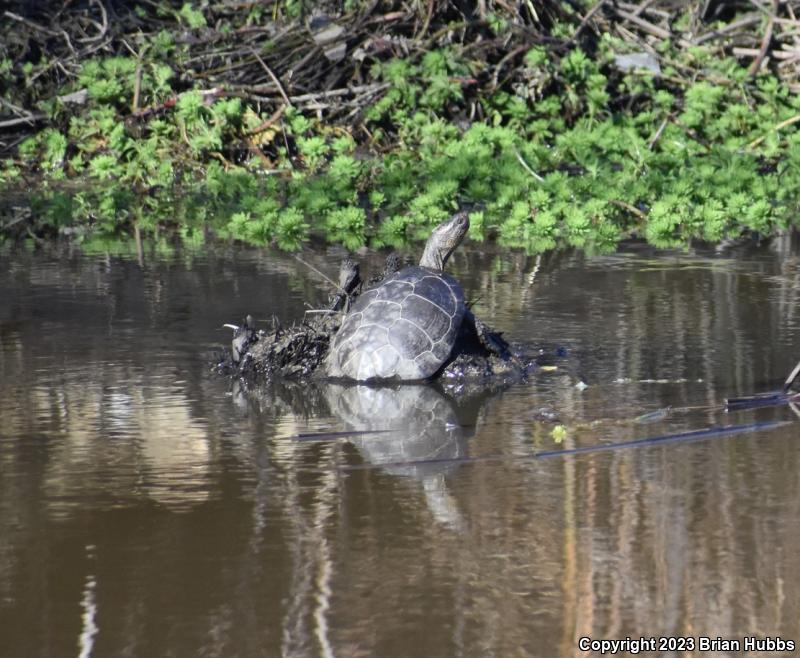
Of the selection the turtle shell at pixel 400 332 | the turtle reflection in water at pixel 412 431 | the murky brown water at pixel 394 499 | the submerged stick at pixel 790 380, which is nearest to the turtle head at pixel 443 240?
the murky brown water at pixel 394 499

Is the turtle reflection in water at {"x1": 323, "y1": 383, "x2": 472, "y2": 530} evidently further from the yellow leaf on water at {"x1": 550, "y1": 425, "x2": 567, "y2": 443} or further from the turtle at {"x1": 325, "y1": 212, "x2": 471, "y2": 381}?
the yellow leaf on water at {"x1": 550, "y1": 425, "x2": 567, "y2": 443}

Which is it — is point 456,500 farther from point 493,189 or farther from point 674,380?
point 493,189

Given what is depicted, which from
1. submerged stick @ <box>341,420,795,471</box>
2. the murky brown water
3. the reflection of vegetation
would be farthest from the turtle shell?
the reflection of vegetation

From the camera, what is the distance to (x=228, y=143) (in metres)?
13.9

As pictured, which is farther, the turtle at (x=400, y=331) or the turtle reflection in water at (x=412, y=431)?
the turtle at (x=400, y=331)

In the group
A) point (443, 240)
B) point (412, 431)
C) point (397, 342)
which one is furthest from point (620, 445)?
point (443, 240)

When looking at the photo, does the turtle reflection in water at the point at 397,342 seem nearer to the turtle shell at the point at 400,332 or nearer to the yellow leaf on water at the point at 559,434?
the turtle shell at the point at 400,332

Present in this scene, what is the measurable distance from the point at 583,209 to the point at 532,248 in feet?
3.48

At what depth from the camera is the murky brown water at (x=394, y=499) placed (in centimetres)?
403

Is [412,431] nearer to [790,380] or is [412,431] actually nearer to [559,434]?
[559,434]

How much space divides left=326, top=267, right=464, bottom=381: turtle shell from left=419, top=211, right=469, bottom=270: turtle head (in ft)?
2.94

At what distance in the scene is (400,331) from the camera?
6656 millimetres

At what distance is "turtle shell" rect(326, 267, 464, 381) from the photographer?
662cm

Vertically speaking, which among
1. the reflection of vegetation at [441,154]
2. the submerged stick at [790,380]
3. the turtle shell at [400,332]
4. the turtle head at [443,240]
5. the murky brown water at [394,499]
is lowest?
the murky brown water at [394,499]
